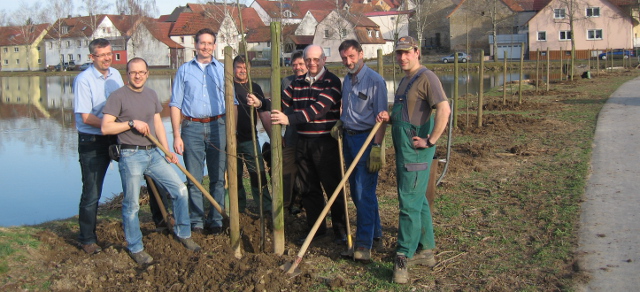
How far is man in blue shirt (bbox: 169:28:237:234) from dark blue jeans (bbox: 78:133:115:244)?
2.06 feet

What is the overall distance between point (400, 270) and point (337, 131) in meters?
1.34

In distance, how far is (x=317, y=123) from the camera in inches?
218

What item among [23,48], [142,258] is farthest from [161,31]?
[142,258]

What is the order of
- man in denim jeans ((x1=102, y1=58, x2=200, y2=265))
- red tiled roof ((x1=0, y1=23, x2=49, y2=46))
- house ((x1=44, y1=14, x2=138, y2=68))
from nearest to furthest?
man in denim jeans ((x1=102, y1=58, x2=200, y2=265))
house ((x1=44, y1=14, x2=138, y2=68))
red tiled roof ((x1=0, y1=23, x2=49, y2=46))

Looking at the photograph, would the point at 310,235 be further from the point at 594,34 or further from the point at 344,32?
the point at 344,32

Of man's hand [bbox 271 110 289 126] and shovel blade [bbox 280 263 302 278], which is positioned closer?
shovel blade [bbox 280 263 302 278]

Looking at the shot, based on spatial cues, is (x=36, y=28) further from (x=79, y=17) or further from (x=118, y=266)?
(x=118, y=266)

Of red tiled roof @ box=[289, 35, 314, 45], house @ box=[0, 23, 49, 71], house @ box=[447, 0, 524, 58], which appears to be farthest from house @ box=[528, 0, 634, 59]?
house @ box=[0, 23, 49, 71]

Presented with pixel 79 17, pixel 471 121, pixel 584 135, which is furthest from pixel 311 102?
pixel 79 17

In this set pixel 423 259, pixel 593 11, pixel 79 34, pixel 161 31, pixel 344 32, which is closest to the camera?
pixel 423 259

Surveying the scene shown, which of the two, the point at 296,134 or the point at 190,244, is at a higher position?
the point at 296,134

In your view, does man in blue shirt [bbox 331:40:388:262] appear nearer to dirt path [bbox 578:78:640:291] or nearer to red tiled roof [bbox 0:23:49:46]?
dirt path [bbox 578:78:640:291]

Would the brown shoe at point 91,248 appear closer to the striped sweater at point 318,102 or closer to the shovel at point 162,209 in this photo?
the shovel at point 162,209

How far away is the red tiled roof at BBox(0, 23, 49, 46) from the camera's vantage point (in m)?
82.1
